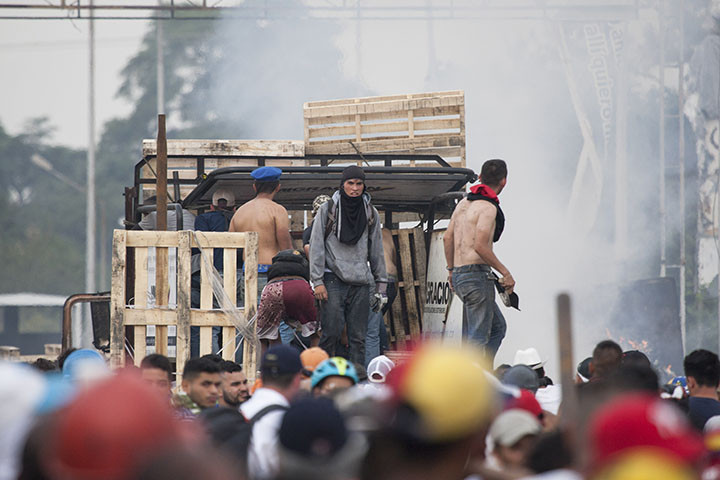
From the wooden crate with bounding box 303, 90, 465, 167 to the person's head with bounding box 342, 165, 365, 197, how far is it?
3.60 meters

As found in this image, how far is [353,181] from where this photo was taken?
28.1 ft

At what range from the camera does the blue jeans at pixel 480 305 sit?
336 inches

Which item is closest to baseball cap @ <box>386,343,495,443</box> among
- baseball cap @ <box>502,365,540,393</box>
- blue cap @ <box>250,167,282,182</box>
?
baseball cap @ <box>502,365,540,393</box>

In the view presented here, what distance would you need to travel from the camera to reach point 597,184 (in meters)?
25.6

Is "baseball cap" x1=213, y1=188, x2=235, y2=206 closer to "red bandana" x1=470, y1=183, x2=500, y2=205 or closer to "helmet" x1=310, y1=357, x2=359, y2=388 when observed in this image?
"red bandana" x1=470, y1=183, x2=500, y2=205

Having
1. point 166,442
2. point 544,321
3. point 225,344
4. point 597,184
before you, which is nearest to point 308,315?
point 225,344

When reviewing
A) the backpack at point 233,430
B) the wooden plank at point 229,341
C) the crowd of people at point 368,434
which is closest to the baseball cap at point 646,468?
the crowd of people at point 368,434

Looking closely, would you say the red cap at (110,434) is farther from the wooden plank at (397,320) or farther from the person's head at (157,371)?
the wooden plank at (397,320)

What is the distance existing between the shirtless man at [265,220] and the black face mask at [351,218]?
68 cm

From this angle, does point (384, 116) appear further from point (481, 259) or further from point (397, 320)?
point (481, 259)

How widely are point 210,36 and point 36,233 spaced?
1336 cm

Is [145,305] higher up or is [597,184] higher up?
[597,184]

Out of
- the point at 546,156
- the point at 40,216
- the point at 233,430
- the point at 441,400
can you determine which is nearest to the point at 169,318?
the point at 233,430

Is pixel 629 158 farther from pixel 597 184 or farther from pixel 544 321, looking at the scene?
pixel 544 321
